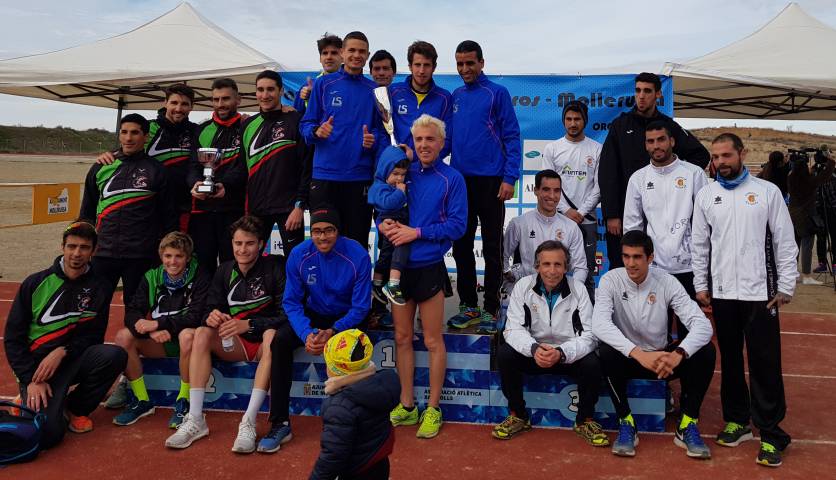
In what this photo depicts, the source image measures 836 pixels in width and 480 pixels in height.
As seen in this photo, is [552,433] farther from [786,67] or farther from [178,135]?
[786,67]

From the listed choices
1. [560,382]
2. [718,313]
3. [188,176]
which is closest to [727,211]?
[718,313]

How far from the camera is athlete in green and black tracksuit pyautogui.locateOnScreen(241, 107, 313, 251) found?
4781mm

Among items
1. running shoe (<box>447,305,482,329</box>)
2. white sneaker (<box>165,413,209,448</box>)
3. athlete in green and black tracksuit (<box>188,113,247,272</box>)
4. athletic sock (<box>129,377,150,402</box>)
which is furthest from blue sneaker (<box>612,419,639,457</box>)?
athletic sock (<box>129,377,150,402</box>)

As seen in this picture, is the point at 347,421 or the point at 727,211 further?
the point at 727,211

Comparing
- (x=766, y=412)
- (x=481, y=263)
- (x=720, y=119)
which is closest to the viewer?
(x=766, y=412)

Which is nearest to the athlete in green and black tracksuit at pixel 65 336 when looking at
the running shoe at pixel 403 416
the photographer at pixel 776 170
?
the running shoe at pixel 403 416

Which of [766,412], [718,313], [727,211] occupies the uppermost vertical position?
[727,211]

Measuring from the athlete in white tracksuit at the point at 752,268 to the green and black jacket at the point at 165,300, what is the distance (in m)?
3.34

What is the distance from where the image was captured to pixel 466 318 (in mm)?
4832

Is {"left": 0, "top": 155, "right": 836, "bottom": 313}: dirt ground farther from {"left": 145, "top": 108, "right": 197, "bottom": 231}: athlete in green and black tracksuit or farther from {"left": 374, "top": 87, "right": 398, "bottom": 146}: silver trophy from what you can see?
{"left": 374, "top": 87, "right": 398, "bottom": 146}: silver trophy

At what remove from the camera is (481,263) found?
25.0ft

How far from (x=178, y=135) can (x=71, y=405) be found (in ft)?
7.16

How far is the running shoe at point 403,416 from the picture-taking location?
4297 millimetres

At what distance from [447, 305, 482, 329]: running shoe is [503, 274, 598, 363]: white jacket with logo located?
0.57 m
